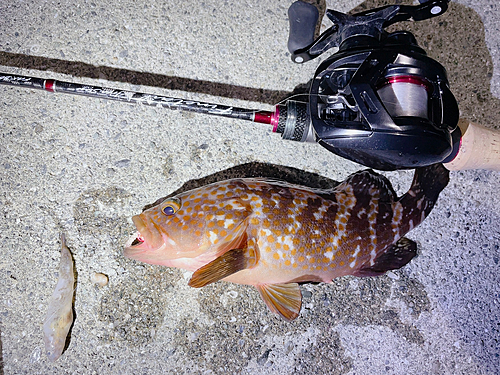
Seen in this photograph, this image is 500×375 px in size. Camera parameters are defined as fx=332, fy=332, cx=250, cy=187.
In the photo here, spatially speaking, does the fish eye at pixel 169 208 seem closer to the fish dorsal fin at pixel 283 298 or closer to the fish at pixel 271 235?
the fish at pixel 271 235

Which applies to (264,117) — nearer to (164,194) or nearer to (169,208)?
(169,208)

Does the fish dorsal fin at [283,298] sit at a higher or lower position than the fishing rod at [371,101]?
lower

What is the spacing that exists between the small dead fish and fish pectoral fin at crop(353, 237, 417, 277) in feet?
6.87

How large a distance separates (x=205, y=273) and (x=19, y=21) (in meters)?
2.45

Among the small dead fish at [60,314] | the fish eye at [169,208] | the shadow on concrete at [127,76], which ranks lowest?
the small dead fish at [60,314]

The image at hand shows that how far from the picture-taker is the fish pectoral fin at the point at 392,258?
2.34 metres

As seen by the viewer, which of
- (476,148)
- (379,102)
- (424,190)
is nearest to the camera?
(379,102)

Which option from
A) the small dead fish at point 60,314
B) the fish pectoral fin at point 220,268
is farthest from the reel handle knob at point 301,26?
the small dead fish at point 60,314

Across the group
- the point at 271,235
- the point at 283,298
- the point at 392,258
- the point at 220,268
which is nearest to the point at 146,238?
the point at 220,268

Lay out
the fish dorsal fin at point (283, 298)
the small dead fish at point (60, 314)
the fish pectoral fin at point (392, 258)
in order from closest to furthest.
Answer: the fish dorsal fin at point (283, 298) < the fish pectoral fin at point (392, 258) < the small dead fish at point (60, 314)

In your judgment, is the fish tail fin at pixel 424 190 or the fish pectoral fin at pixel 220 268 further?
the fish tail fin at pixel 424 190

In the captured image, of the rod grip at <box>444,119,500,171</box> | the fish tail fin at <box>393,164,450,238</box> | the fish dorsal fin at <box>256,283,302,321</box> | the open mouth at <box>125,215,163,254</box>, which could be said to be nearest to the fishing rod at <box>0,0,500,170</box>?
the rod grip at <box>444,119,500,171</box>

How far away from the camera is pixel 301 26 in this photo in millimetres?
2439

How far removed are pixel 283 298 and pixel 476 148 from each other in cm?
174
